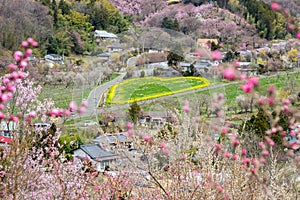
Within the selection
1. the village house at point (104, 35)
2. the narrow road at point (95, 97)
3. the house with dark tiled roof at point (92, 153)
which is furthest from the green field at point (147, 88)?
the village house at point (104, 35)

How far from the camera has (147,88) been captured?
1438 cm

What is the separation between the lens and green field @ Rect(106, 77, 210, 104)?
45.3 feet

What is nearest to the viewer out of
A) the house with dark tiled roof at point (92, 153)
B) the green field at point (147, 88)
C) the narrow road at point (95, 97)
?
the house with dark tiled roof at point (92, 153)

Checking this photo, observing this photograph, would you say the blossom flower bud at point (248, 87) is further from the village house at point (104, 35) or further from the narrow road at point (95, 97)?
the village house at point (104, 35)

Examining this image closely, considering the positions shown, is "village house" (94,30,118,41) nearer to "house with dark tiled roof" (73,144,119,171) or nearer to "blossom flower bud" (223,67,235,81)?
"house with dark tiled roof" (73,144,119,171)

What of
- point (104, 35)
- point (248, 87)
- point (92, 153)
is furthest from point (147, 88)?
point (248, 87)

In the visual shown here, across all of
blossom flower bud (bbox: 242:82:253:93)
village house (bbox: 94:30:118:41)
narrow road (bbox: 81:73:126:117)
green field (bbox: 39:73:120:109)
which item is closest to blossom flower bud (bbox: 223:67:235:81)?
blossom flower bud (bbox: 242:82:253:93)

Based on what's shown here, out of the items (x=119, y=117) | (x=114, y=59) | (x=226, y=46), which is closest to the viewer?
(x=119, y=117)

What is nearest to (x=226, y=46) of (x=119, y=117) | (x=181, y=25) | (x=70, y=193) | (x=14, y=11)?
(x=181, y=25)

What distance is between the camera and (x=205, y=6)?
105 ft

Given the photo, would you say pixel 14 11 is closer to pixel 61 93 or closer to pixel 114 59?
pixel 114 59

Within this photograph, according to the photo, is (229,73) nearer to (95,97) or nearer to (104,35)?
(95,97)

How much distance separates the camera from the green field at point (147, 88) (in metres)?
13.8

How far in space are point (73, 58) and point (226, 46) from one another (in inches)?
322
